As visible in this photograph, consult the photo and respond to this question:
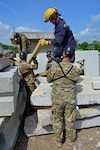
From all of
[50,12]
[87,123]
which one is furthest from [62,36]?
[87,123]

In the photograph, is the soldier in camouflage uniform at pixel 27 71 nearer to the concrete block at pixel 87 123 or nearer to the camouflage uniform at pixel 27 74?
the camouflage uniform at pixel 27 74

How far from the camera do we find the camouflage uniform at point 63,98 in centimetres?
366

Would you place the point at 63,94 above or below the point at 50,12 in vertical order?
below

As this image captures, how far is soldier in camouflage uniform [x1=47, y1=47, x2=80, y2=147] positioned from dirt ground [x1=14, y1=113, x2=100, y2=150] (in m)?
0.17

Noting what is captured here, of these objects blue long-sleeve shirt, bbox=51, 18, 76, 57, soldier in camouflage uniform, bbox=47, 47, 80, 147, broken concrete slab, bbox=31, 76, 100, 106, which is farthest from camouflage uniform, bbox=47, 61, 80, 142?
blue long-sleeve shirt, bbox=51, 18, 76, 57

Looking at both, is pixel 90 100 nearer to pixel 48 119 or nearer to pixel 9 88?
pixel 48 119

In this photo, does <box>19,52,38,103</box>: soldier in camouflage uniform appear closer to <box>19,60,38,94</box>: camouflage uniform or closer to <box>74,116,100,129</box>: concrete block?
<box>19,60,38,94</box>: camouflage uniform

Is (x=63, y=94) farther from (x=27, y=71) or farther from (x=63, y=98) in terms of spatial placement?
(x=27, y=71)

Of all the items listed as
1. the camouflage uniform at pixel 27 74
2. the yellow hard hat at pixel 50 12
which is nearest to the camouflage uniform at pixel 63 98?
the yellow hard hat at pixel 50 12

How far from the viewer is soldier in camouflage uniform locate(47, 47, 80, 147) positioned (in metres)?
3.65

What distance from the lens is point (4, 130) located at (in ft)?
10.9

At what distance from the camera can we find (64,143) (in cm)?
385

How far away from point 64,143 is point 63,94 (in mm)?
919

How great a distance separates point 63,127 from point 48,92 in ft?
2.30
